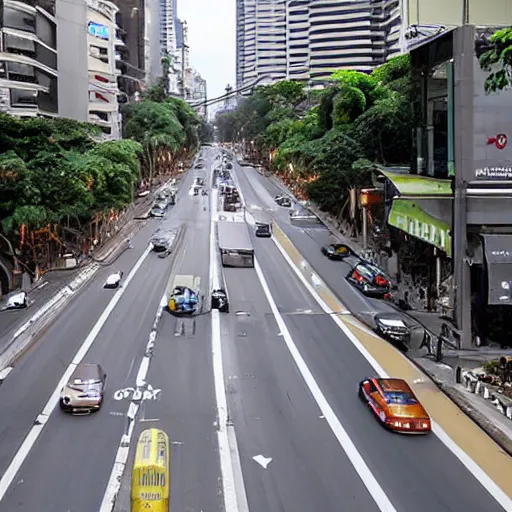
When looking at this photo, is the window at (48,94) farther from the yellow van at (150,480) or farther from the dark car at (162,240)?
the yellow van at (150,480)

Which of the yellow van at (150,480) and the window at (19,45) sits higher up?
the window at (19,45)

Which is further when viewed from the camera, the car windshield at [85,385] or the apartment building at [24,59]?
the apartment building at [24,59]

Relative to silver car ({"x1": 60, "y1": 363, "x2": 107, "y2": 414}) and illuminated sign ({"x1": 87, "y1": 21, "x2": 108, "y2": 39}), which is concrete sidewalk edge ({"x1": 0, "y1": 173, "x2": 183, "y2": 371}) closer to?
silver car ({"x1": 60, "y1": 363, "x2": 107, "y2": 414})

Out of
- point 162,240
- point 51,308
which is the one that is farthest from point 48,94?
point 51,308

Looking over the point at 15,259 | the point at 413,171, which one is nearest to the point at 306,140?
the point at 413,171

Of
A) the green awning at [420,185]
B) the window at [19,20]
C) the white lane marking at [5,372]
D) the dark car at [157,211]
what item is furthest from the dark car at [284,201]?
the white lane marking at [5,372]

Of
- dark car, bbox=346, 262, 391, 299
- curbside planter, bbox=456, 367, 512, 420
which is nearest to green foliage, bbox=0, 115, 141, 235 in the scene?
dark car, bbox=346, 262, 391, 299
